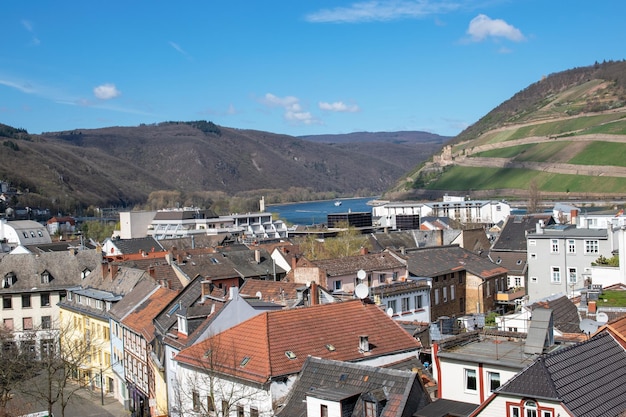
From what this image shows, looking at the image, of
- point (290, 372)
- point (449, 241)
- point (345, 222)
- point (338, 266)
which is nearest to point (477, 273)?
point (338, 266)

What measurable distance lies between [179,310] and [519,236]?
47127mm

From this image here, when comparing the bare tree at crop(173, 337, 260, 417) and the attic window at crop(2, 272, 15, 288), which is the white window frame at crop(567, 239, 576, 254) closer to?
the bare tree at crop(173, 337, 260, 417)

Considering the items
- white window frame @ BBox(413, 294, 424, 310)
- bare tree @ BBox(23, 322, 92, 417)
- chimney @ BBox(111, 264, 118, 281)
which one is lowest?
bare tree @ BBox(23, 322, 92, 417)

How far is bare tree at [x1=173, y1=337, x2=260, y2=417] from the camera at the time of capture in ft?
87.7

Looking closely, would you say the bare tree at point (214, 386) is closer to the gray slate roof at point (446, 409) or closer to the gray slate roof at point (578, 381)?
the gray slate roof at point (446, 409)

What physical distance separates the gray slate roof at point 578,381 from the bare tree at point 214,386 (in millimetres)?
11216

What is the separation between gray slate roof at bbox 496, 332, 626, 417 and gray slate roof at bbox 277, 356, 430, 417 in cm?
391

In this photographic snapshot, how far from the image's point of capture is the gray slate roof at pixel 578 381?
17.8 m

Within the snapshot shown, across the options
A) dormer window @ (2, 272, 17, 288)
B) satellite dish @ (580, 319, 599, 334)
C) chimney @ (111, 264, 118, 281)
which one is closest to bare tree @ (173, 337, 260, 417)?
satellite dish @ (580, 319, 599, 334)

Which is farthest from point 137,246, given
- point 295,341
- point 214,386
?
point 295,341

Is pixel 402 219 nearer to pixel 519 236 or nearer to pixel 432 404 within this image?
pixel 519 236

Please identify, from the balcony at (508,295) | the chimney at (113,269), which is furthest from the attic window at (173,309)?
the balcony at (508,295)

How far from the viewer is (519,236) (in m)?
75.0

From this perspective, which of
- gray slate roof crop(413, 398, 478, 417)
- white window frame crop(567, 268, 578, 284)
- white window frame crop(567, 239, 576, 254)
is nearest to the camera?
gray slate roof crop(413, 398, 478, 417)
